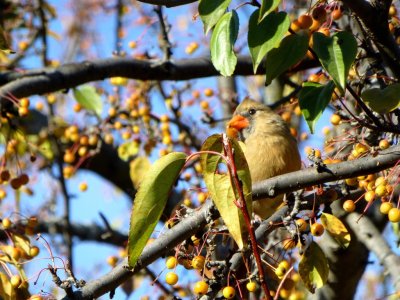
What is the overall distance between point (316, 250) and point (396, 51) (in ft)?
2.10

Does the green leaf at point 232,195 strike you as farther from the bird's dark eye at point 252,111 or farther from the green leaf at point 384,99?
the bird's dark eye at point 252,111

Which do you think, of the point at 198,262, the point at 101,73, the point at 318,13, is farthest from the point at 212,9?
the point at 101,73

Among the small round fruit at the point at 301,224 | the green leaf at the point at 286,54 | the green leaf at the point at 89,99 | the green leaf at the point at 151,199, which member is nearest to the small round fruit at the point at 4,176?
the green leaf at the point at 89,99

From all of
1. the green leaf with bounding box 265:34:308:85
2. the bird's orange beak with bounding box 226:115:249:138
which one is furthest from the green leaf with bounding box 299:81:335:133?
the bird's orange beak with bounding box 226:115:249:138

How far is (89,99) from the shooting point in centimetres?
361

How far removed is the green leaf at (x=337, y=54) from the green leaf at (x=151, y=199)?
16.5 inches

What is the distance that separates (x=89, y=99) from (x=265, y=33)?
1.99m

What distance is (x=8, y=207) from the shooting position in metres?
5.42

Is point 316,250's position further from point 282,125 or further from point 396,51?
point 282,125

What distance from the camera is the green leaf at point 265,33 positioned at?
1723mm

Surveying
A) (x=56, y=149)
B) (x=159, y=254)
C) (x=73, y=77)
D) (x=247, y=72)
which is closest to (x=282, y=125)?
(x=247, y=72)

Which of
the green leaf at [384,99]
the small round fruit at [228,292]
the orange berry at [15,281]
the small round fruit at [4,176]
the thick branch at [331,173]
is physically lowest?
the small round fruit at [228,292]

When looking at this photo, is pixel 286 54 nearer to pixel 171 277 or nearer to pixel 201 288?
pixel 201 288

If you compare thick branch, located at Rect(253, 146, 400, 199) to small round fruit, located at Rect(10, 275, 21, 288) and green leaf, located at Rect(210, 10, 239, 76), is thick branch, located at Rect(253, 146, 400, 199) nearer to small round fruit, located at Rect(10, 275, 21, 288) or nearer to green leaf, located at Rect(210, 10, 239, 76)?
green leaf, located at Rect(210, 10, 239, 76)
